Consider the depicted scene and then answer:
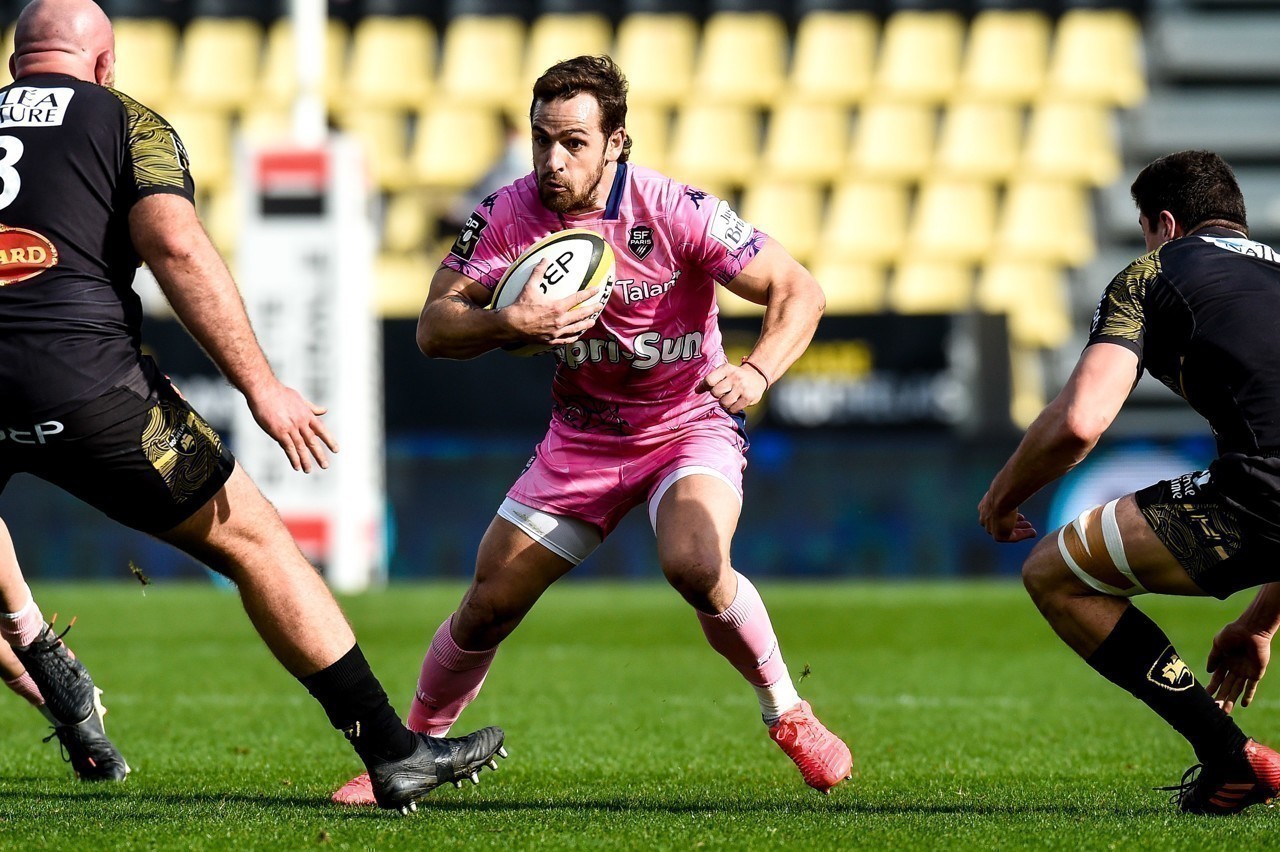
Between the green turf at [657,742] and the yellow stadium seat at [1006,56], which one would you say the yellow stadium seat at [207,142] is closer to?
the yellow stadium seat at [1006,56]

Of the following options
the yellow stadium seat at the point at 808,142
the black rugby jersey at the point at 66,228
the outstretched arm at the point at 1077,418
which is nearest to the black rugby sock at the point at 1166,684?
the outstretched arm at the point at 1077,418

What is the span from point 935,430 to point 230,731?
752 cm

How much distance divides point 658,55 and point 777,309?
14.7 meters

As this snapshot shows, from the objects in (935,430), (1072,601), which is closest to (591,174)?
(1072,601)

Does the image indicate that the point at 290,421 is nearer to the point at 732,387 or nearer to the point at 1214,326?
the point at 732,387

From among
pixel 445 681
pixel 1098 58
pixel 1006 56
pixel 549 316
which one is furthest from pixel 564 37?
pixel 549 316

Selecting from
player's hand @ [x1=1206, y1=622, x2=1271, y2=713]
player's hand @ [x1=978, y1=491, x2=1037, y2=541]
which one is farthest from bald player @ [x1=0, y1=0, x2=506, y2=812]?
player's hand @ [x1=1206, y1=622, x2=1271, y2=713]

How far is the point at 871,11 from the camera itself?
19.3 m

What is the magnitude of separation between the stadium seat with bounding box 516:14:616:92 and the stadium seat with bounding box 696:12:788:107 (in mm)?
1010

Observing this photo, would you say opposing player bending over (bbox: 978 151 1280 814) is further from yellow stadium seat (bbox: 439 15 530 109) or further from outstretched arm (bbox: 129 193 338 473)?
yellow stadium seat (bbox: 439 15 530 109)

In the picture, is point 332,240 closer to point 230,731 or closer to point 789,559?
point 789,559

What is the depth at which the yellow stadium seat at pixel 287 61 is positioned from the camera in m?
19.8

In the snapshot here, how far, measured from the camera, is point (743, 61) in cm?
1939

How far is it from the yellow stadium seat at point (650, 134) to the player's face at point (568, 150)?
45.1 feet
